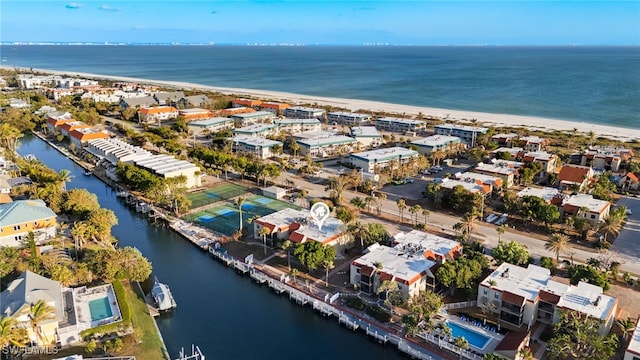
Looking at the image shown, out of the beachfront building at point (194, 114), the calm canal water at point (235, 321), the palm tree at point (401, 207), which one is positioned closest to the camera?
the calm canal water at point (235, 321)

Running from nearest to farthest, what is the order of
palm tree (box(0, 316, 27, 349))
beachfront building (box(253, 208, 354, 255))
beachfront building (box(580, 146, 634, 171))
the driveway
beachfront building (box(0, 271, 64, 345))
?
palm tree (box(0, 316, 27, 349)) → beachfront building (box(0, 271, 64, 345)) → beachfront building (box(253, 208, 354, 255)) → the driveway → beachfront building (box(580, 146, 634, 171))

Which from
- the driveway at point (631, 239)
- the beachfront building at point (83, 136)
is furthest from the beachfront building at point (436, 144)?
the beachfront building at point (83, 136)

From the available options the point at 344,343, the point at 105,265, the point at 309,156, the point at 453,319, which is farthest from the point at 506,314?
the point at 309,156

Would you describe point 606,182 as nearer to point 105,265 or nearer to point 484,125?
point 484,125

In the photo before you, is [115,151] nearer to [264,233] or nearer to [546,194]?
[264,233]

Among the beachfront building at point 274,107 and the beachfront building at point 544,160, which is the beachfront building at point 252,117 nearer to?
the beachfront building at point 274,107

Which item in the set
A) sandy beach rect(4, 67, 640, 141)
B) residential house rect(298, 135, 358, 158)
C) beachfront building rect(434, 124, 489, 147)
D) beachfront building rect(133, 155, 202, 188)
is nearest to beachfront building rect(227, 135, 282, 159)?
residential house rect(298, 135, 358, 158)

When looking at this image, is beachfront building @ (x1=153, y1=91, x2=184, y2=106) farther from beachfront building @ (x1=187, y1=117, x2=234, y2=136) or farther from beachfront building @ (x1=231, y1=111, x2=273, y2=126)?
beachfront building @ (x1=187, y1=117, x2=234, y2=136)
